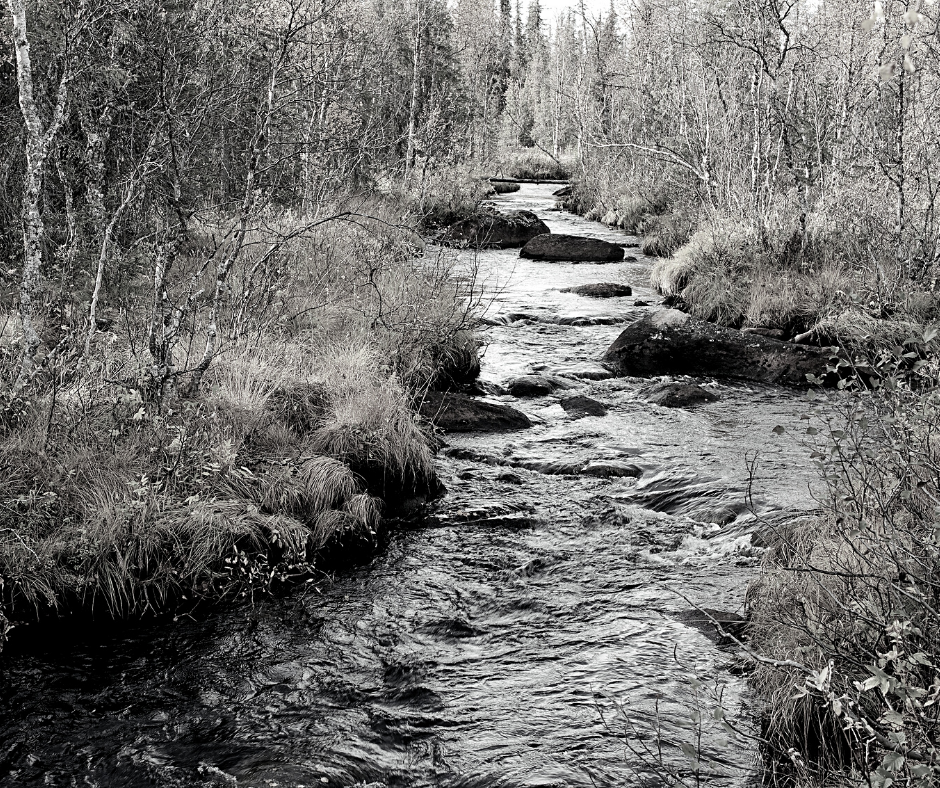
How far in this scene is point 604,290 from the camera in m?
16.2

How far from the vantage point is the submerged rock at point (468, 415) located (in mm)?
9336

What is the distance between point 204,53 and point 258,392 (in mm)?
4761

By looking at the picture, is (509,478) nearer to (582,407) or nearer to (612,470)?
(612,470)

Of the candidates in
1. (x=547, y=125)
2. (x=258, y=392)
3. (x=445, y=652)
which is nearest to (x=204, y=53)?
(x=258, y=392)

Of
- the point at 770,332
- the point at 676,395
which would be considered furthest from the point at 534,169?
the point at 676,395

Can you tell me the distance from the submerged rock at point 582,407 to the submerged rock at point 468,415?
0.68m

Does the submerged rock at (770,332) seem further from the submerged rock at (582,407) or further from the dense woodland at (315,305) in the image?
the submerged rock at (582,407)

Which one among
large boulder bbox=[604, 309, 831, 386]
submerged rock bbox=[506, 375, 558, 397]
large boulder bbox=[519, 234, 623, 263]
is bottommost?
submerged rock bbox=[506, 375, 558, 397]

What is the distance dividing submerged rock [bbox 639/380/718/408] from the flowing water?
2036mm

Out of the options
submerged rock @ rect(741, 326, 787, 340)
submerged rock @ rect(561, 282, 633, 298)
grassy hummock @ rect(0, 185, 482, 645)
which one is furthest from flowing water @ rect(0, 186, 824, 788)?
submerged rock @ rect(561, 282, 633, 298)

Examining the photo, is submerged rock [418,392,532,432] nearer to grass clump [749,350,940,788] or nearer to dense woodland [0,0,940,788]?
dense woodland [0,0,940,788]

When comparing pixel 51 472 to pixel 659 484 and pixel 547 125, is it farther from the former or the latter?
pixel 547 125

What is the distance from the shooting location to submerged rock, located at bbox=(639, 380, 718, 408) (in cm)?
1044

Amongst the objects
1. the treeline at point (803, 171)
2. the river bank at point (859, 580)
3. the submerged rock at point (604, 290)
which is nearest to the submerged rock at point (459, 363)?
the river bank at point (859, 580)
